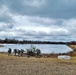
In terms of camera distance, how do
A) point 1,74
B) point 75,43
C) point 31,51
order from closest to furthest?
point 1,74, point 31,51, point 75,43

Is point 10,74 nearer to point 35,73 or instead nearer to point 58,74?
point 35,73

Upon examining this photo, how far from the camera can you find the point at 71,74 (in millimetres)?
18031

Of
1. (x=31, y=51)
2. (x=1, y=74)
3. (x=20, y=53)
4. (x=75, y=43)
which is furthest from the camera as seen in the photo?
(x=75, y=43)

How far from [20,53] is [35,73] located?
2276 cm

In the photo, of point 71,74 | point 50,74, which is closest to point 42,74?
point 50,74

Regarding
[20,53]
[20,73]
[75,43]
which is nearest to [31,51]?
[20,53]

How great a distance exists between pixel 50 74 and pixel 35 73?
107cm

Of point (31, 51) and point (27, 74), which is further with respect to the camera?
point (31, 51)

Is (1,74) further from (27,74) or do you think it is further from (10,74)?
(27,74)

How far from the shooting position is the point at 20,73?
18141mm

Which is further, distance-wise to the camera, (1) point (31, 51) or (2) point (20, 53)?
(1) point (31, 51)

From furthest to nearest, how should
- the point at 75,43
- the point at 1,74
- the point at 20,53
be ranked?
the point at 75,43 → the point at 20,53 → the point at 1,74

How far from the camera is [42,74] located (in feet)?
58.1

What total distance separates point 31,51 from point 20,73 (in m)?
25.7
